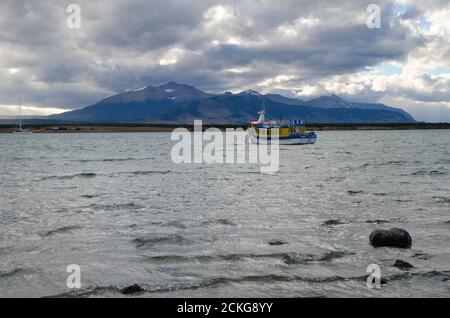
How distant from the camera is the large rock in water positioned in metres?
14.9

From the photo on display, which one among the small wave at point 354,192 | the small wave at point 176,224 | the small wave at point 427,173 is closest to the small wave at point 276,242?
the small wave at point 176,224

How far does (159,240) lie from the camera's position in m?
16.3

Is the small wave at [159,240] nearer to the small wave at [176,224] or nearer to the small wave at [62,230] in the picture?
the small wave at [176,224]

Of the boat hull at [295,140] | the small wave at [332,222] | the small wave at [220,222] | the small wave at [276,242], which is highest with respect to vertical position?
the boat hull at [295,140]

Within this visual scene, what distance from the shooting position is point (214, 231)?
1775 centimetres

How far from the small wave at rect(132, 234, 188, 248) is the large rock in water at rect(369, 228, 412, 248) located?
6.59 meters

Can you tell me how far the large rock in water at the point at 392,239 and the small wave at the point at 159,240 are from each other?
259 inches

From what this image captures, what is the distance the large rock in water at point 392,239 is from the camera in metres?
14.9

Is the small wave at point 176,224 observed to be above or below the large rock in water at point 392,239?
below

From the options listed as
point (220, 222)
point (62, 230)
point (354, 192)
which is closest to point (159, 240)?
point (220, 222)

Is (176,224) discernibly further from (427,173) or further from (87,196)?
(427,173)

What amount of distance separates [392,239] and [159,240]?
8080 mm
